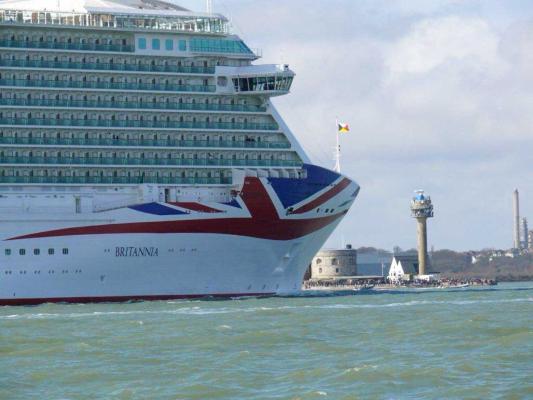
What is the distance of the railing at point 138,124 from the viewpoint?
2552 inches

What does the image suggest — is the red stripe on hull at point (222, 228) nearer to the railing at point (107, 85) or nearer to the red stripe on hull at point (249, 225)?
the red stripe on hull at point (249, 225)

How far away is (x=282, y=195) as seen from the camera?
6581 centimetres

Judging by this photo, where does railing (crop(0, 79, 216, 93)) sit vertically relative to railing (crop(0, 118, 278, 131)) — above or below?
above

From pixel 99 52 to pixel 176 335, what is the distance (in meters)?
25.8

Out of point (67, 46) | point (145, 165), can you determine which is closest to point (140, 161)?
point (145, 165)

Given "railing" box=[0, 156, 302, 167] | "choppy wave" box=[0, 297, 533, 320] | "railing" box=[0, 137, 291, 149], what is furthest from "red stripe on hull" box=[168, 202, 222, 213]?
"choppy wave" box=[0, 297, 533, 320]

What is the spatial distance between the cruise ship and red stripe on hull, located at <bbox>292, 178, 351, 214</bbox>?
0.08m

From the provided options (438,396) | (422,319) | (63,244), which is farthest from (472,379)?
Result: (63,244)

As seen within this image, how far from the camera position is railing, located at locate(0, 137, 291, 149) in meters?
64.6

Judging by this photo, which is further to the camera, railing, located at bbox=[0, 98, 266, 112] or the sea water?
railing, located at bbox=[0, 98, 266, 112]

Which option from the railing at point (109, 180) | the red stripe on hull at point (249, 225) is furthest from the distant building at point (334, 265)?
the railing at point (109, 180)

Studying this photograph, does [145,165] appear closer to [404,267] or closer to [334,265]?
[334,265]

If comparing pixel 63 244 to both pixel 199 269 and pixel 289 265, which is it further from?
pixel 289 265

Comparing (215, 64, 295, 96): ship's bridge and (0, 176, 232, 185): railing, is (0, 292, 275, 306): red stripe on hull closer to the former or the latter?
(0, 176, 232, 185): railing
